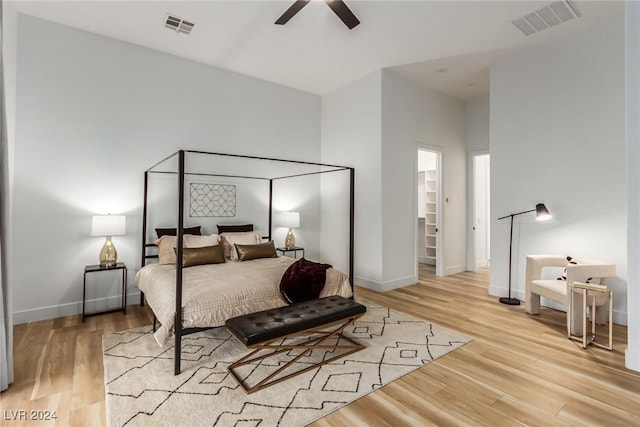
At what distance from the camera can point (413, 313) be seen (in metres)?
3.74

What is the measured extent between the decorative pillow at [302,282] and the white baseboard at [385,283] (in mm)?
1726

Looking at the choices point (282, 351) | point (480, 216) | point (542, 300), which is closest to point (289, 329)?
point (282, 351)

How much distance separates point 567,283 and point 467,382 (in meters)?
1.71

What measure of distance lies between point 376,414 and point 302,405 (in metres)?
0.47

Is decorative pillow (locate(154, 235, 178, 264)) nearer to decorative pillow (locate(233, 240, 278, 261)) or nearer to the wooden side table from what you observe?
decorative pillow (locate(233, 240, 278, 261))

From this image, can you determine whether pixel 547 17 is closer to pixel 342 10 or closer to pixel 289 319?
pixel 342 10

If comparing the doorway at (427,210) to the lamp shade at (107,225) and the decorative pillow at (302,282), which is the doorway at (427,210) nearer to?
the decorative pillow at (302,282)

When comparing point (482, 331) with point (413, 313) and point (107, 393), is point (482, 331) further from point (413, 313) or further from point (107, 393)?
point (107, 393)

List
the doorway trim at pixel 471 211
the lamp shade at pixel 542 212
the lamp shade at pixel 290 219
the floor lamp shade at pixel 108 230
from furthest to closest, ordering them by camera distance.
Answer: the doorway trim at pixel 471 211 → the lamp shade at pixel 290 219 → the lamp shade at pixel 542 212 → the floor lamp shade at pixel 108 230

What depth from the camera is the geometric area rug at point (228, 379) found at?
1.90 metres

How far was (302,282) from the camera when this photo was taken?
10.1 ft

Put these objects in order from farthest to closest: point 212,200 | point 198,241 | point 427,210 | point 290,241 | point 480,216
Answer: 1. point 427,210
2. point 480,216
3. point 290,241
4. point 212,200
5. point 198,241

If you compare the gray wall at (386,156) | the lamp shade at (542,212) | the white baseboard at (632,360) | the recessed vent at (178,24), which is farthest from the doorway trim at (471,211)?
the recessed vent at (178,24)

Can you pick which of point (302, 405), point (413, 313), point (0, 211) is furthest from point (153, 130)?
point (413, 313)
